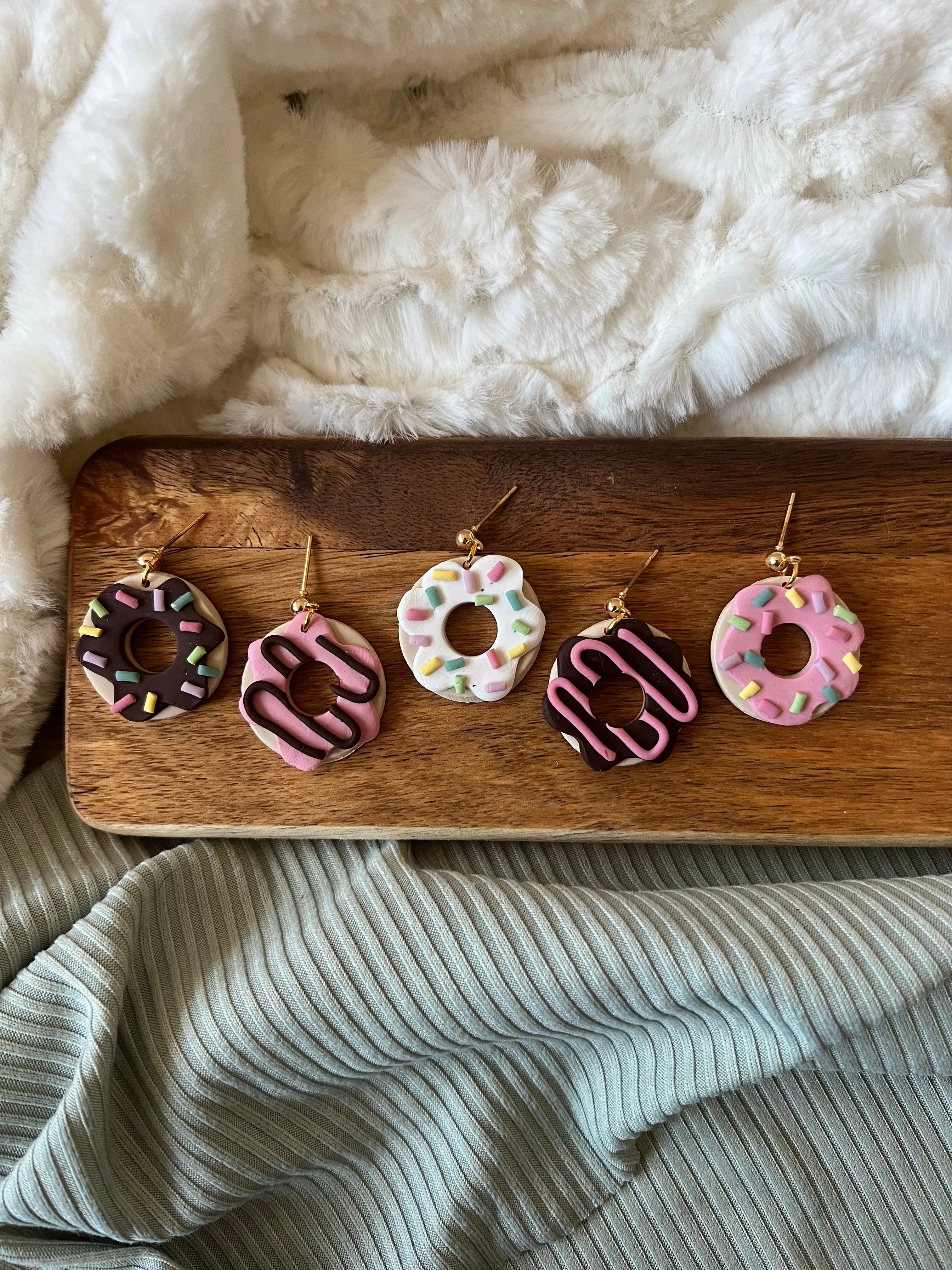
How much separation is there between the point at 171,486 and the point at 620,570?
35 centimetres

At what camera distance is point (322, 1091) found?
1.95 feet

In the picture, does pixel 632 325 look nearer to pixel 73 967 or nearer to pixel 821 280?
pixel 821 280

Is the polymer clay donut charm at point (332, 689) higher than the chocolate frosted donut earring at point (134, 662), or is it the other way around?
the chocolate frosted donut earring at point (134, 662)

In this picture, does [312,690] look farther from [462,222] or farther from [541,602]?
[462,222]

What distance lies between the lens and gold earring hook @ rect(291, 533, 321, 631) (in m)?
0.63

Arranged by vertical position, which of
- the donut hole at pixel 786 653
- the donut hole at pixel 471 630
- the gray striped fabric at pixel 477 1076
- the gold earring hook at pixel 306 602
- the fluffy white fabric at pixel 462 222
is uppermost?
the fluffy white fabric at pixel 462 222

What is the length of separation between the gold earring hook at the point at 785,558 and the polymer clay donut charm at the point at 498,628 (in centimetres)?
18

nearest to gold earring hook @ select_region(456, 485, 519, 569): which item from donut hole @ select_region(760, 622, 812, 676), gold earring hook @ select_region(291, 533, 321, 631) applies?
gold earring hook @ select_region(291, 533, 321, 631)

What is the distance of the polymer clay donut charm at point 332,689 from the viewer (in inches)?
24.5

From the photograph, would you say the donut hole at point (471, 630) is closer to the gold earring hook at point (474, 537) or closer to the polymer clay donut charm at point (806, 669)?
the gold earring hook at point (474, 537)

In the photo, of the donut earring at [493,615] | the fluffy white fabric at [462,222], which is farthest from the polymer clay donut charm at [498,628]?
the fluffy white fabric at [462,222]

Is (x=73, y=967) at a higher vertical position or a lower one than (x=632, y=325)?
lower

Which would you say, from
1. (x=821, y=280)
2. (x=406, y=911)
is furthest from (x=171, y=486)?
(x=821, y=280)

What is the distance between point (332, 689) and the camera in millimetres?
636
